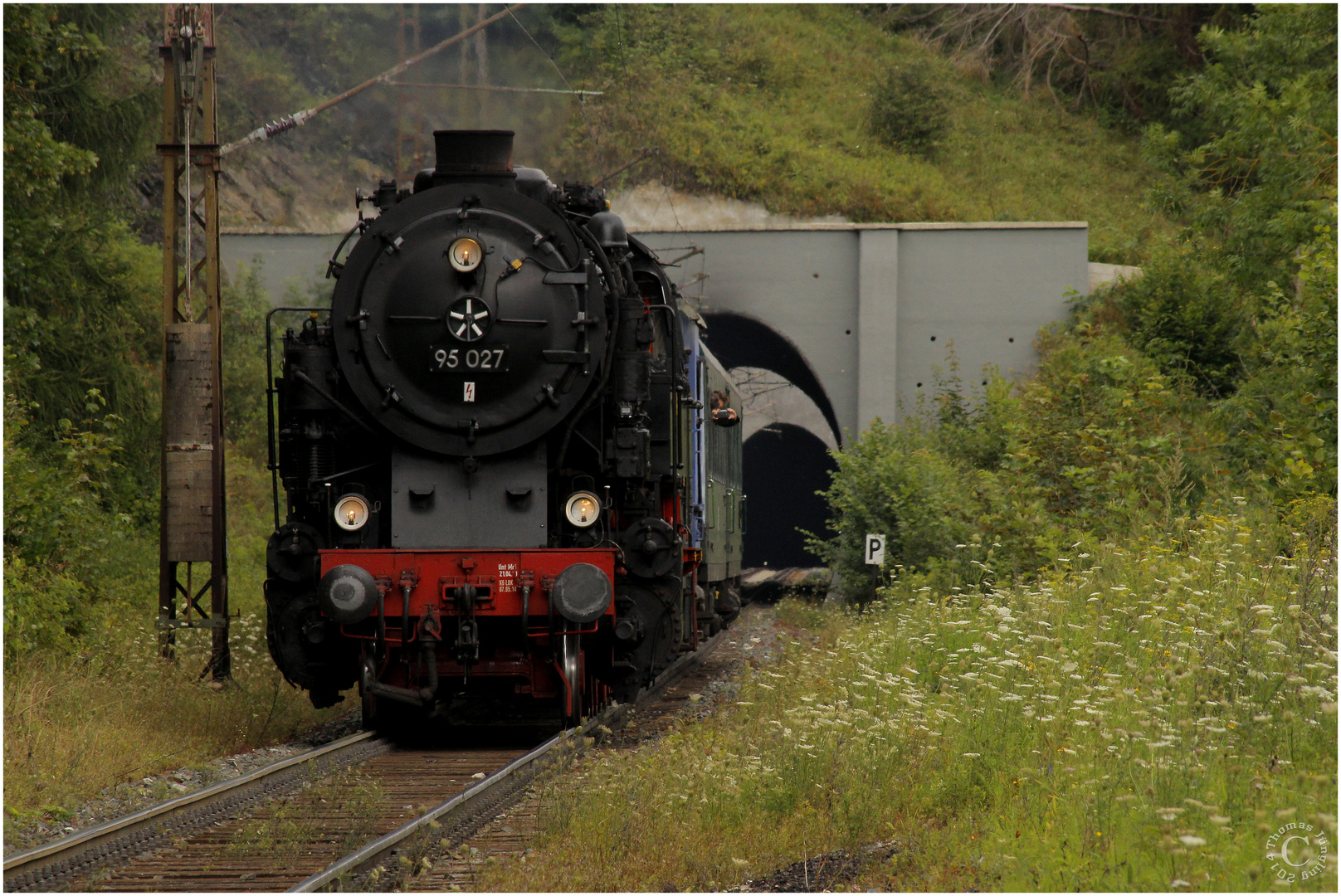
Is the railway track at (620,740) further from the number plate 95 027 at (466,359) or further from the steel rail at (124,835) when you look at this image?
the number plate 95 027 at (466,359)

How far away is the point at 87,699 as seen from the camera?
844 cm

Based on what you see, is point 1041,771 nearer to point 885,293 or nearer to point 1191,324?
point 1191,324

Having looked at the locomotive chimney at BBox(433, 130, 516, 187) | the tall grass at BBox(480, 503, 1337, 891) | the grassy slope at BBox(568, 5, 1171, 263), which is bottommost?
the tall grass at BBox(480, 503, 1337, 891)

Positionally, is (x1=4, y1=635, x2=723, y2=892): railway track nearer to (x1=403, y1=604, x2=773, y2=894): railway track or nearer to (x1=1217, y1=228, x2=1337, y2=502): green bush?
(x1=403, y1=604, x2=773, y2=894): railway track

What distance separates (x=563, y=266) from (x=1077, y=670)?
443 cm

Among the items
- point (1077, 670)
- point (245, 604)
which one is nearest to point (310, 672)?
point (1077, 670)

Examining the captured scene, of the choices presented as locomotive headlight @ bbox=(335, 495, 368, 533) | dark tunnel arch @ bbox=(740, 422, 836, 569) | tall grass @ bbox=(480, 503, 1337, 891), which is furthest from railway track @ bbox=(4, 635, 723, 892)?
dark tunnel arch @ bbox=(740, 422, 836, 569)

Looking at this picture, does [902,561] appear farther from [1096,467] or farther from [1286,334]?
[1286,334]

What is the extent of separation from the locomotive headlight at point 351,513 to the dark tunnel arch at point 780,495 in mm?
29822

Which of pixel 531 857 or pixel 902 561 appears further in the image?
pixel 902 561

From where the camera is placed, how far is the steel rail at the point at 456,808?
4.92 m

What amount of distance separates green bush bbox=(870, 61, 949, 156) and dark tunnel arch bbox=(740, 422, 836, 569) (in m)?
9.91

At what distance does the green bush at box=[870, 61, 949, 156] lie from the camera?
A: 37.5 metres

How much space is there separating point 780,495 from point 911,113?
41.5 feet
